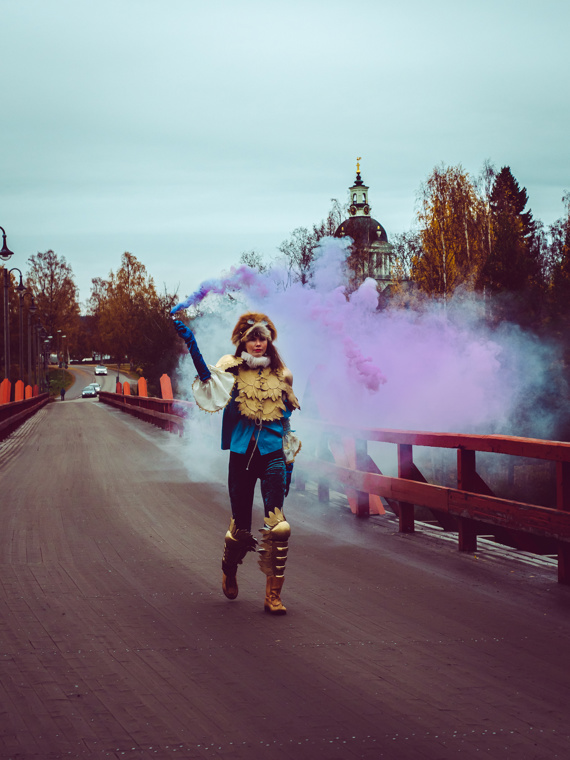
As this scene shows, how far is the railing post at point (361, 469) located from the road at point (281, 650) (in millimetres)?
733

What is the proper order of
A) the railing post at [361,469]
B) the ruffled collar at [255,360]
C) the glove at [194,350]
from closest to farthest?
the glove at [194,350]
the ruffled collar at [255,360]
the railing post at [361,469]

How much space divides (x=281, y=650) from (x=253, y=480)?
152cm

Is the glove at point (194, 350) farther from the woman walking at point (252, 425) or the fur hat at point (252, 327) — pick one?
the fur hat at point (252, 327)

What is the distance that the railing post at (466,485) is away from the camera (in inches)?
317

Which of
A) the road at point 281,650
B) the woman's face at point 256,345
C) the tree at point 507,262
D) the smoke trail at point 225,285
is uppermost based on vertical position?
the tree at point 507,262

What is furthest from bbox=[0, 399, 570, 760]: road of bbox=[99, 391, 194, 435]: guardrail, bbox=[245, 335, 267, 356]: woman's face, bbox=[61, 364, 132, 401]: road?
bbox=[61, 364, 132, 401]: road

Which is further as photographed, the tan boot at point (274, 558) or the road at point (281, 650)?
the tan boot at point (274, 558)

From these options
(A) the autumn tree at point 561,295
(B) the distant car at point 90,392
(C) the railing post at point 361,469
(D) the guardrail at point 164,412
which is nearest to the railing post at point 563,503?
(C) the railing post at point 361,469

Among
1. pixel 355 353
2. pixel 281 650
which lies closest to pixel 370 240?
pixel 355 353

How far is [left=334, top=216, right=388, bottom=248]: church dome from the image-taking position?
157 ft

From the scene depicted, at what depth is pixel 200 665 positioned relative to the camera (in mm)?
4809

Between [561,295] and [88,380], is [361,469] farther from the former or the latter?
[88,380]

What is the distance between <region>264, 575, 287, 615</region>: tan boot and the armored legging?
0.48 meters

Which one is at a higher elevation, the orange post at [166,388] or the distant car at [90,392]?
the orange post at [166,388]
